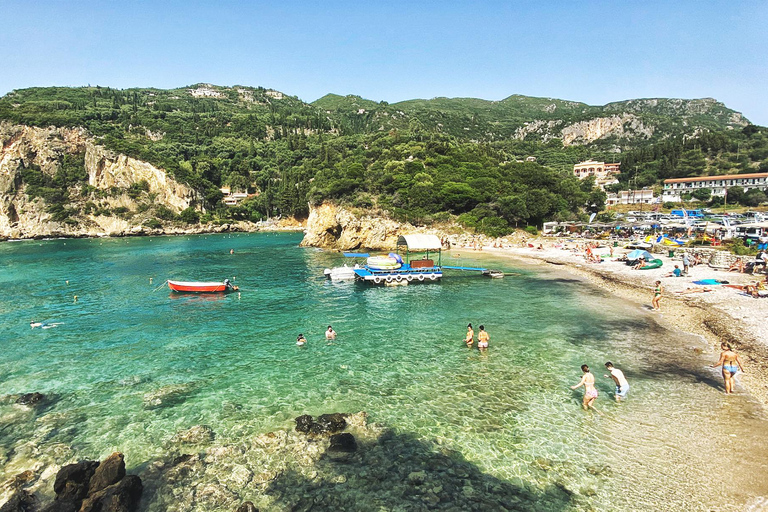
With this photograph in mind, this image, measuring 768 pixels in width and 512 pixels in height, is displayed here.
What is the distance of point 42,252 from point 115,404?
76.7 m

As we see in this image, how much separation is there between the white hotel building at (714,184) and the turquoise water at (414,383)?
83581 millimetres

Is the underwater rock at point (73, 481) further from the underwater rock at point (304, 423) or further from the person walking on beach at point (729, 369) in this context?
the person walking on beach at point (729, 369)

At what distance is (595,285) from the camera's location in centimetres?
3200

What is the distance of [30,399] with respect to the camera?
1384 centimetres

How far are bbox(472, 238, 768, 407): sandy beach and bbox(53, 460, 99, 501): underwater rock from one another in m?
19.6

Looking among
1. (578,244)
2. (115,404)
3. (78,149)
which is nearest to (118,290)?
(115,404)

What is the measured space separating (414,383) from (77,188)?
5338 inches

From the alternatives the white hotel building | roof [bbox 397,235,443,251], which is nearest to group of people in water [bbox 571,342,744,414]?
roof [bbox 397,235,443,251]

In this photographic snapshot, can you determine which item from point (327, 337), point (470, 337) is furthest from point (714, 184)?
point (327, 337)

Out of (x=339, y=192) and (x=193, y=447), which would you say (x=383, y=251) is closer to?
(x=339, y=192)

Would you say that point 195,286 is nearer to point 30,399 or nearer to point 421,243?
point 30,399

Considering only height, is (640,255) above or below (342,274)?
above

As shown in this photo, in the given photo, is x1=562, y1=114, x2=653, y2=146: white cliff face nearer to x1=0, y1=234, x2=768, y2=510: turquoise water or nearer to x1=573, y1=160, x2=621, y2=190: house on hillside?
x1=573, y1=160, x2=621, y2=190: house on hillside

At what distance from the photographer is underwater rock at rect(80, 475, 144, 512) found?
826cm
